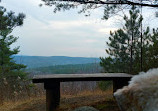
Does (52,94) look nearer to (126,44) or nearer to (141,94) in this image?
(141,94)

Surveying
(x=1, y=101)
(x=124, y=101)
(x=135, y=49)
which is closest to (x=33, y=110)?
(x=1, y=101)

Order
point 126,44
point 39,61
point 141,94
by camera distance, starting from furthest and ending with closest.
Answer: point 39,61 → point 126,44 → point 141,94

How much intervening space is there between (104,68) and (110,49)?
1051mm

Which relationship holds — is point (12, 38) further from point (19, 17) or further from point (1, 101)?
point (1, 101)

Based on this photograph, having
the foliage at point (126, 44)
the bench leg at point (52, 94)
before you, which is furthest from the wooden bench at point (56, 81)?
the foliage at point (126, 44)

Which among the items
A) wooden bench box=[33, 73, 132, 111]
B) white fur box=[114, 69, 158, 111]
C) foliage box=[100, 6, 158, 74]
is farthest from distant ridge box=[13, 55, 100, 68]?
white fur box=[114, 69, 158, 111]

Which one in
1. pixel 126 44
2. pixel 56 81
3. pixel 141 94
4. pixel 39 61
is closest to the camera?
pixel 141 94

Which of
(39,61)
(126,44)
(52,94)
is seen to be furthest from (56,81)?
(39,61)

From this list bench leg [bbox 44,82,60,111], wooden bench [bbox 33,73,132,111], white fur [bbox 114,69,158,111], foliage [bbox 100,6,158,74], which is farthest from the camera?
foliage [bbox 100,6,158,74]

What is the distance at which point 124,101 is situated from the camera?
122 cm

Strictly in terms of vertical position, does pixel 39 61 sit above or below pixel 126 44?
below

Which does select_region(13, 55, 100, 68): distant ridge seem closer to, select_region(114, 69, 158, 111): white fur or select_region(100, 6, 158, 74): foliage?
select_region(100, 6, 158, 74): foliage

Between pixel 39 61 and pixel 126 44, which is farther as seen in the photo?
pixel 39 61

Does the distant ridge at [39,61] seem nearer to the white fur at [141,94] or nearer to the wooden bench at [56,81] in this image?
the wooden bench at [56,81]
